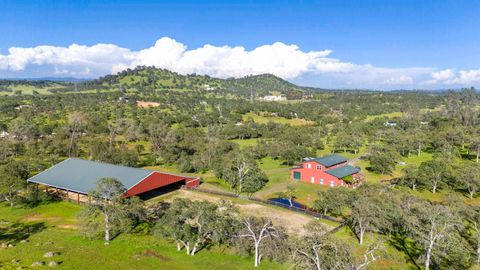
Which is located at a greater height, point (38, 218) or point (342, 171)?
point (342, 171)

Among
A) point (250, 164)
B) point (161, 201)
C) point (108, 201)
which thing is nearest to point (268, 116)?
point (250, 164)

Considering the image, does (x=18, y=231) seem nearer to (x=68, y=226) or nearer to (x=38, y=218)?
(x=38, y=218)

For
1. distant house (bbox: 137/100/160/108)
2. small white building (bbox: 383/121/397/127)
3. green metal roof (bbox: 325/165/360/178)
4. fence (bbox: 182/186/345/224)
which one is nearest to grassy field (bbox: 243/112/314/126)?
small white building (bbox: 383/121/397/127)

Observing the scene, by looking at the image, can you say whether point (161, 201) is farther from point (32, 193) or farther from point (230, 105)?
point (230, 105)

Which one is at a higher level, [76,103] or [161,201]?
[76,103]

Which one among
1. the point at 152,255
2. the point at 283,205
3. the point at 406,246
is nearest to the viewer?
the point at 152,255

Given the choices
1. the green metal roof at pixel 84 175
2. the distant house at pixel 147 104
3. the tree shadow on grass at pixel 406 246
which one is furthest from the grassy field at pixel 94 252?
the distant house at pixel 147 104

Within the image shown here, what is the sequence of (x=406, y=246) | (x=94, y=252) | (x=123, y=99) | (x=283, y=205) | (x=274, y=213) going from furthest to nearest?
(x=123, y=99), (x=283, y=205), (x=274, y=213), (x=406, y=246), (x=94, y=252)

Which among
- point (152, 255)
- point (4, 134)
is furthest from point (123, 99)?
point (152, 255)
